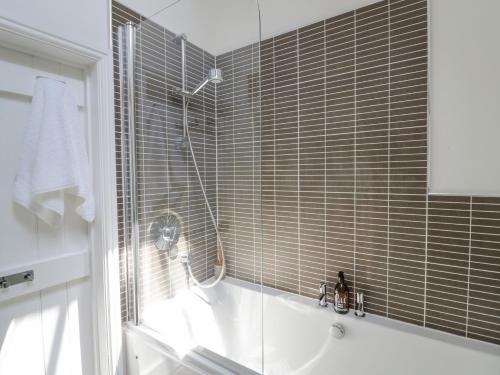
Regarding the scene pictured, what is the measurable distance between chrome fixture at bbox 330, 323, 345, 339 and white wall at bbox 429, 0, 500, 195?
880 millimetres

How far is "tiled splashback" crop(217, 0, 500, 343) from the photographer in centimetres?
129

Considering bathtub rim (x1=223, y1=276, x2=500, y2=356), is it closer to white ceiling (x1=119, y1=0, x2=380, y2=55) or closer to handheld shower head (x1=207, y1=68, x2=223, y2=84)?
handheld shower head (x1=207, y1=68, x2=223, y2=84)

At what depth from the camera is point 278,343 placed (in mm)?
1658

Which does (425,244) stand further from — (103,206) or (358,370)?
(103,206)

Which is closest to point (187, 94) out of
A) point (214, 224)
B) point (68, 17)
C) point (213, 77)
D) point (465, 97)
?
point (213, 77)

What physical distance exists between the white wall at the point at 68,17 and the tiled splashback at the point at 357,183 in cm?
59

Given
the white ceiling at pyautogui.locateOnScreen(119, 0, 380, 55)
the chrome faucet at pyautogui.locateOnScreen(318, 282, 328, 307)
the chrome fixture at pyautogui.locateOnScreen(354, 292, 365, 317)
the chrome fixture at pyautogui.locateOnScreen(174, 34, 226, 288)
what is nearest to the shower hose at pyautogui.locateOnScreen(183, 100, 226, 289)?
the chrome fixture at pyautogui.locateOnScreen(174, 34, 226, 288)

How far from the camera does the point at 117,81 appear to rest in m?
1.41

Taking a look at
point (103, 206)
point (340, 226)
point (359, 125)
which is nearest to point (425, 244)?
point (340, 226)

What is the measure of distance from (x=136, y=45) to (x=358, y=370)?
82.4 inches

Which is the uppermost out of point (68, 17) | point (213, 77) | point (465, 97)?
point (68, 17)

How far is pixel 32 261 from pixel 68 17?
1.05m

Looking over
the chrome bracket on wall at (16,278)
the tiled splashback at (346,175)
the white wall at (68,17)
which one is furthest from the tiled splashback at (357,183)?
the chrome bracket on wall at (16,278)

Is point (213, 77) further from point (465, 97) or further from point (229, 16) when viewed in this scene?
point (465, 97)
